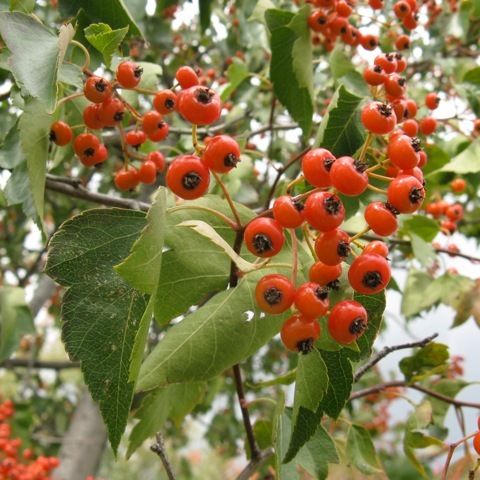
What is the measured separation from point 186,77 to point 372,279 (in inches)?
27.3

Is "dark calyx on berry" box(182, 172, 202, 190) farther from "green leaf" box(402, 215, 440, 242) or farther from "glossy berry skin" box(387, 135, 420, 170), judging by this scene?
"green leaf" box(402, 215, 440, 242)

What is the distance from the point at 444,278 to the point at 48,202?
138 inches

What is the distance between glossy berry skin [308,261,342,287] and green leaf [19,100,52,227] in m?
0.68

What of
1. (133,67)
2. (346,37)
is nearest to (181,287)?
(133,67)

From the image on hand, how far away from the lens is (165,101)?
1627 mm

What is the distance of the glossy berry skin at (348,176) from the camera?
1200 mm

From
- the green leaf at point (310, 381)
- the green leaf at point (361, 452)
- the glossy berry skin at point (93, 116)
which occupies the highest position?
the glossy berry skin at point (93, 116)

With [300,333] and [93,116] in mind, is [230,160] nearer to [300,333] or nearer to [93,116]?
[300,333]

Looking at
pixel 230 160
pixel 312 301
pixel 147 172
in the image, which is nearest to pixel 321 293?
pixel 312 301

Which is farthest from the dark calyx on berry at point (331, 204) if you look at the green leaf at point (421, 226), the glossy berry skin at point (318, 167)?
the green leaf at point (421, 226)

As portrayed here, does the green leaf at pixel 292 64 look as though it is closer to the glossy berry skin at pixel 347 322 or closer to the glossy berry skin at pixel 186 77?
the glossy berry skin at pixel 186 77

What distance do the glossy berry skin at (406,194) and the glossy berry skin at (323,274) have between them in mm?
190

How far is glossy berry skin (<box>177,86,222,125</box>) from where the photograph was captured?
130 centimetres

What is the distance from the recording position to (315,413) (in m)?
1.36
